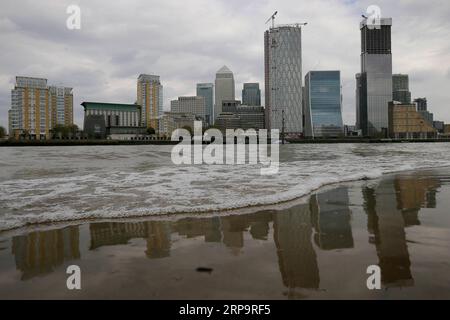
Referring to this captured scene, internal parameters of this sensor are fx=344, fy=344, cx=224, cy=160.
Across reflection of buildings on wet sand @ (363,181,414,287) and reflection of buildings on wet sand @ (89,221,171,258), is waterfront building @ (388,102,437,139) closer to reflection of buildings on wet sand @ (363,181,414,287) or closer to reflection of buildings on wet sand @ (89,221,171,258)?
reflection of buildings on wet sand @ (363,181,414,287)

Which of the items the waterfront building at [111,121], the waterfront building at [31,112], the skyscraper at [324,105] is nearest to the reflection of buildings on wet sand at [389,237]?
the waterfront building at [111,121]

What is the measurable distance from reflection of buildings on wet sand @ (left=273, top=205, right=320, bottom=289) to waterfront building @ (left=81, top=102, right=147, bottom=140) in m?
157

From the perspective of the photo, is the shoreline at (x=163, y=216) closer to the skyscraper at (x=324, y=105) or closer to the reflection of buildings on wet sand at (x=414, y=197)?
the reflection of buildings on wet sand at (x=414, y=197)

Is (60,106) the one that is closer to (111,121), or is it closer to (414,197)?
(111,121)

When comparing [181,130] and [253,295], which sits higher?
[181,130]

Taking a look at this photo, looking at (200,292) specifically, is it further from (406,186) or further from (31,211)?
(406,186)

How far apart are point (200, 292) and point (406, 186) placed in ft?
29.7

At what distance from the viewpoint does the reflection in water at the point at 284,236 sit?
12.5ft

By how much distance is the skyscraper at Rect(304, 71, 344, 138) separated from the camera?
7121 inches

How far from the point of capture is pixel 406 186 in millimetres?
10289

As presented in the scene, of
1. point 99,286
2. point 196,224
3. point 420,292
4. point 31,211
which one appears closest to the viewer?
point 420,292

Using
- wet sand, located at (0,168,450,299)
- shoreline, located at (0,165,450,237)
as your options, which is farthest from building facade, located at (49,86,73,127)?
wet sand, located at (0,168,450,299)
